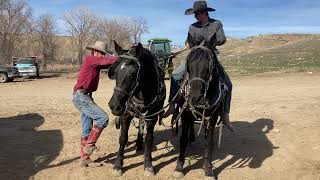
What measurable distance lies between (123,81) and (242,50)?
7715 centimetres

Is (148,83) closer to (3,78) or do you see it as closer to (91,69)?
(91,69)

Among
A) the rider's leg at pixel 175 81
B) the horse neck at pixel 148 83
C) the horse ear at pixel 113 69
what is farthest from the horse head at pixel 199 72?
the horse ear at pixel 113 69

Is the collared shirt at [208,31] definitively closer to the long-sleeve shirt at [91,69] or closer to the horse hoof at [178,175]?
the long-sleeve shirt at [91,69]

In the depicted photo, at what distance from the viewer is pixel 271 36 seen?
4001 inches

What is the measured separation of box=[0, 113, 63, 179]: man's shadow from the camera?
784 centimetres

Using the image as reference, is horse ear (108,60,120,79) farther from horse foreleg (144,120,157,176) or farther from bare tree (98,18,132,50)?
bare tree (98,18,132,50)

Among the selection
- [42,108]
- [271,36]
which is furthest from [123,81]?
[271,36]

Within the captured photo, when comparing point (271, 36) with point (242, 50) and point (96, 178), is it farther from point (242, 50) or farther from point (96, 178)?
point (96, 178)

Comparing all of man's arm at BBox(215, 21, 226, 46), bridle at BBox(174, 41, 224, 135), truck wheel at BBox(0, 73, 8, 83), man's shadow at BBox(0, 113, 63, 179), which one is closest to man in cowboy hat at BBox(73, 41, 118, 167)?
man's shadow at BBox(0, 113, 63, 179)

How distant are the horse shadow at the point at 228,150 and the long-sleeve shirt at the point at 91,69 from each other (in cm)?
157

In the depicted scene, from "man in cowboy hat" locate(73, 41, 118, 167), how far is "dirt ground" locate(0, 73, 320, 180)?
43cm

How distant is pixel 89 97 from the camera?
7789 millimetres

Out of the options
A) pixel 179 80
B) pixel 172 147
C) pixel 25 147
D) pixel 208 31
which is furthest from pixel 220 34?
pixel 25 147

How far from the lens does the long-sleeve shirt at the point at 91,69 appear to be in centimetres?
736
